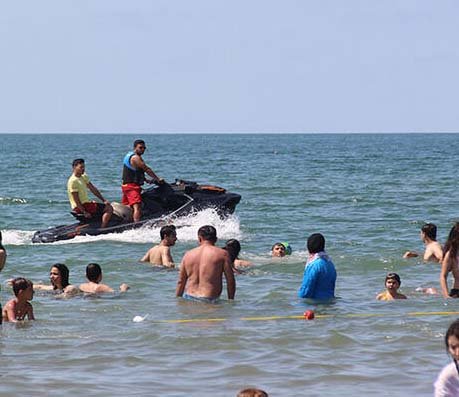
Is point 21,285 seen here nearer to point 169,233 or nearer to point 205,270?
point 205,270

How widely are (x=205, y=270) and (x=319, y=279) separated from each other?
130cm

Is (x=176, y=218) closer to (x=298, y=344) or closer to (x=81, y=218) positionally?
(x=81, y=218)

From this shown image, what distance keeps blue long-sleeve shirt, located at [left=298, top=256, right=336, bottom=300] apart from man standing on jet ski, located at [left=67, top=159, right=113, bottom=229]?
6930mm

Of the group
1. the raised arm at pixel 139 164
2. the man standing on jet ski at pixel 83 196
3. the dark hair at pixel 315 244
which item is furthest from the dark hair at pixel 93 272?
the raised arm at pixel 139 164

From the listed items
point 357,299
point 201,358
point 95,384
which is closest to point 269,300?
point 357,299

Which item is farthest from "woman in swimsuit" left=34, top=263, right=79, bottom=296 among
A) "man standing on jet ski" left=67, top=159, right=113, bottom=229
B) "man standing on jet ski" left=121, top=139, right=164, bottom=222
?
"man standing on jet ski" left=121, top=139, right=164, bottom=222

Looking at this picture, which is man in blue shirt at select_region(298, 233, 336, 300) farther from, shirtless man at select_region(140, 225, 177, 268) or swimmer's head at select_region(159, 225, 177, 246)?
shirtless man at select_region(140, 225, 177, 268)

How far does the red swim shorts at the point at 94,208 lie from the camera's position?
66.0 feet

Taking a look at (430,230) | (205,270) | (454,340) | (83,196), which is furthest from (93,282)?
(454,340)

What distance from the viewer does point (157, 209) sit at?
2073 centimetres

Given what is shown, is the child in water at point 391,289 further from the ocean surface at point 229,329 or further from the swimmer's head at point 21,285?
the swimmer's head at point 21,285

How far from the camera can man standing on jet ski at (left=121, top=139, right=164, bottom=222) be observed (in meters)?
19.5

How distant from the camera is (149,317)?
13.3 meters

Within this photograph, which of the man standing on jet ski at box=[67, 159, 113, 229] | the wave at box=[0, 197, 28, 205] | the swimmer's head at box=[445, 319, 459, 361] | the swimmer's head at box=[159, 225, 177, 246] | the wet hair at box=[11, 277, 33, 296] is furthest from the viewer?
the wave at box=[0, 197, 28, 205]
